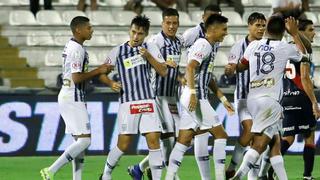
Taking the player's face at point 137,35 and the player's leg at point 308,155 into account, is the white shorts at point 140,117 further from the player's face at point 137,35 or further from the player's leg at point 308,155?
the player's leg at point 308,155

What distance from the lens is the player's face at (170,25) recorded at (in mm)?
11695

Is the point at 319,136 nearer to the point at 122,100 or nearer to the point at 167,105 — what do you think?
the point at 167,105

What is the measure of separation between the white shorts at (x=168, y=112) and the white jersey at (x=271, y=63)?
4.67 feet

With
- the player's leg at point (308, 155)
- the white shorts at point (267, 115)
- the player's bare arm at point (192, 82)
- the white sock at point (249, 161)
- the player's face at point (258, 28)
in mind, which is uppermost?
the player's face at point (258, 28)

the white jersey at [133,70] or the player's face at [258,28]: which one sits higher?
the player's face at [258,28]

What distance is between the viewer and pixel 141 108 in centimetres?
1078

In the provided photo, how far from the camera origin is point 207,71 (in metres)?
11.1

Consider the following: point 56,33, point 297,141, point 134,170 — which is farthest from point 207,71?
point 56,33

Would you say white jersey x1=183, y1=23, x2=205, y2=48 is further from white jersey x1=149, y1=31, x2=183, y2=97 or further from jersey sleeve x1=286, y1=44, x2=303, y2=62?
jersey sleeve x1=286, y1=44, x2=303, y2=62

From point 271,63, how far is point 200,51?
2.46 feet

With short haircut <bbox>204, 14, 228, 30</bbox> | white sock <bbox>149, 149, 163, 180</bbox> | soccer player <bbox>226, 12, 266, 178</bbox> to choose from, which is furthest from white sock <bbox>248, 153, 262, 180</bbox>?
short haircut <bbox>204, 14, 228, 30</bbox>

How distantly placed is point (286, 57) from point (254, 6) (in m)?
9.43

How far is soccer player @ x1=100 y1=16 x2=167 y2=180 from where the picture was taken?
35.2 ft

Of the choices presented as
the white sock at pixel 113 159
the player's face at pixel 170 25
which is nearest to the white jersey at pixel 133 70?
the white sock at pixel 113 159
